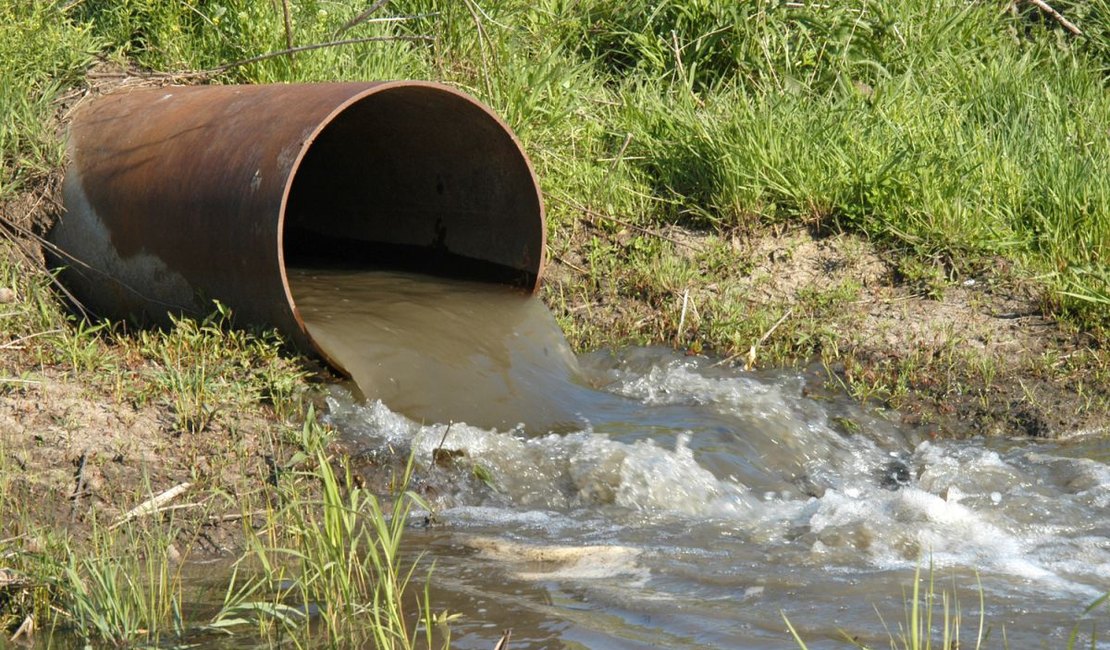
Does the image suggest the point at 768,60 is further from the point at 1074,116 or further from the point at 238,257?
the point at 238,257

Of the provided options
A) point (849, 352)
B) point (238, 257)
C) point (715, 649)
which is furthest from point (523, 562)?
point (849, 352)

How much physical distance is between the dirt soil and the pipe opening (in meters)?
0.49

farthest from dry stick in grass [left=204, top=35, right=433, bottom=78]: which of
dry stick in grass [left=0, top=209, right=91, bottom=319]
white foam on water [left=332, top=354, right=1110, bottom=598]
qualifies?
white foam on water [left=332, top=354, right=1110, bottom=598]

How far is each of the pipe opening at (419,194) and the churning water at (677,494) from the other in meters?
0.28

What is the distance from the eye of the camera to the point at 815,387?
5.52 meters

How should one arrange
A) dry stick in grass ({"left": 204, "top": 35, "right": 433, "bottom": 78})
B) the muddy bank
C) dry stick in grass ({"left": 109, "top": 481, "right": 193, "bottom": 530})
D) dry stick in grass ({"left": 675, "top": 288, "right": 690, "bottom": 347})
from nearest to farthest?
dry stick in grass ({"left": 109, "top": 481, "right": 193, "bottom": 530}) → the muddy bank → dry stick in grass ({"left": 675, "top": 288, "right": 690, "bottom": 347}) → dry stick in grass ({"left": 204, "top": 35, "right": 433, "bottom": 78})

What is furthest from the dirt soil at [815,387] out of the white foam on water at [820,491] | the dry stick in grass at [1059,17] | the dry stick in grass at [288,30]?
the dry stick in grass at [1059,17]

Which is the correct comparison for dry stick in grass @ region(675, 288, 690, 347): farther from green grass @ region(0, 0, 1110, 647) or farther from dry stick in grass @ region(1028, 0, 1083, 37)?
dry stick in grass @ region(1028, 0, 1083, 37)

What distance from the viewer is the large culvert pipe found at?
4.83m

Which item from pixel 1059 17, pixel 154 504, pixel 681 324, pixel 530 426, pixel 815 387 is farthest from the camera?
pixel 1059 17

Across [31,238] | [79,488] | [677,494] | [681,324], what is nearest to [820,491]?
[677,494]

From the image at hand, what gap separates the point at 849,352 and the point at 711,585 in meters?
2.53

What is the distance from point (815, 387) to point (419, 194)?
6.93ft

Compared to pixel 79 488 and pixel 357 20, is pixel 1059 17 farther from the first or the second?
pixel 79 488
